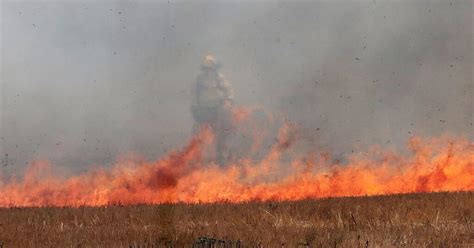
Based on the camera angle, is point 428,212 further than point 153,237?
A: Yes

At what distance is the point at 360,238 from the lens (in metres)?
10.1

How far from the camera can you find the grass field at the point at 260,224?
9.66 metres

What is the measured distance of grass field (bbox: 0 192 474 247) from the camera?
9.66 meters

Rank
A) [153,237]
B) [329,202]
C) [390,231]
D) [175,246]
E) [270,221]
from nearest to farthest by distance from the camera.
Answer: [175,246] < [153,237] < [390,231] < [270,221] < [329,202]

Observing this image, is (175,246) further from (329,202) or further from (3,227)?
(329,202)

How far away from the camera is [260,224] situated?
41.5ft

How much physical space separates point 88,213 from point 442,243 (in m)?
9.08

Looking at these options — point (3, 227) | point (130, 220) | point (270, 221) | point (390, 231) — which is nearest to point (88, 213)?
point (130, 220)

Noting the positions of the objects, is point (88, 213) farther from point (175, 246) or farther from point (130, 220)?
point (175, 246)

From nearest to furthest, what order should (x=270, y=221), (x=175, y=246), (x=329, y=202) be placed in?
(x=175, y=246), (x=270, y=221), (x=329, y=202)

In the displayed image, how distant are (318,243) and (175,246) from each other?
2.34m

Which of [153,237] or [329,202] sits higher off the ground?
[329,202]

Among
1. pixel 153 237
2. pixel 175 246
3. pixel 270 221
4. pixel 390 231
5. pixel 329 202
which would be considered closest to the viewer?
pixel 175 246

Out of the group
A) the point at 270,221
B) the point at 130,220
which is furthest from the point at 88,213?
the point at 270,221
